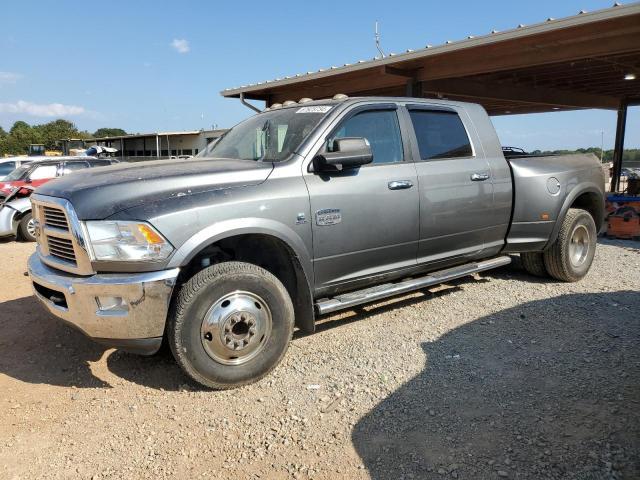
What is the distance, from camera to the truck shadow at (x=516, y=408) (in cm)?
245

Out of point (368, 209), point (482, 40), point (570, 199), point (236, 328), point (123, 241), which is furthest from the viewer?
point (482, 40)

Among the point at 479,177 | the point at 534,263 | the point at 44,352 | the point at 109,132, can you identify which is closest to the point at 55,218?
the point at 44,352

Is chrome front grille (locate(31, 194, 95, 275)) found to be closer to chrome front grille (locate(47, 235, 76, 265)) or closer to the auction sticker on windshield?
chrome front grille (locate(47, 235, 76, 265))

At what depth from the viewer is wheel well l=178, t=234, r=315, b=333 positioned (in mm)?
3371

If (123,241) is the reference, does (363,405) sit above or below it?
below

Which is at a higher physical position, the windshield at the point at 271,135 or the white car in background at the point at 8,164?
the windshield at the point at 271,135

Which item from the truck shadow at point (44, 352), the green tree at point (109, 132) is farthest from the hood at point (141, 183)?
the green tree at point (109, 132)

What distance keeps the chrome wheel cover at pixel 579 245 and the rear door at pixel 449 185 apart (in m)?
1.56

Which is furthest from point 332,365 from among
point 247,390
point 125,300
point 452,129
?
point 452,129

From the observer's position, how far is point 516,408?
2.95 meters

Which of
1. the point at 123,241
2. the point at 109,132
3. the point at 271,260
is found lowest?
the point at 271,260

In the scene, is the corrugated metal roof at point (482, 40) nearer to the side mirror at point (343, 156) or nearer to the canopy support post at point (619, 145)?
the side mirror at point (343, 156)

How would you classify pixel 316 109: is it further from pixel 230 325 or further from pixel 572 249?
pixel 572 249

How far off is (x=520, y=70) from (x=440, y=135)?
847 centimetres
